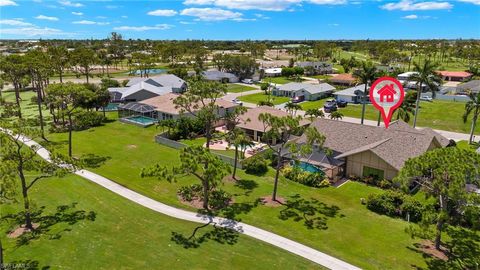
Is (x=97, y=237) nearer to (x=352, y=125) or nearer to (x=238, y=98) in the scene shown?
(x=352, y=125)

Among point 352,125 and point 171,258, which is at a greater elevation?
point 352,125

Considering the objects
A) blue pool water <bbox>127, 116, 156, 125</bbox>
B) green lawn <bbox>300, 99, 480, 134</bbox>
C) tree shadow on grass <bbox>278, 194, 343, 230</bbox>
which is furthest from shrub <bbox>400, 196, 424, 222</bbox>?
blue pool water <bbox>127, 116, 156, 125</bbox>

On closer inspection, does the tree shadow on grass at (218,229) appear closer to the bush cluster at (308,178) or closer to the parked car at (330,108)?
the bush cluster at (308,178)

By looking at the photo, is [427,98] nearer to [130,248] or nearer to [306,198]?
[306,198]

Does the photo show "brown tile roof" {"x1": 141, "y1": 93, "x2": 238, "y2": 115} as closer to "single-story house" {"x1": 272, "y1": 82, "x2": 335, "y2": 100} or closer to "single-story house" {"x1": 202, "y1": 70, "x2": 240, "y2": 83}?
"single-story house" {"x1": 272, "y1": 82, "x2": 335, "y2": 100}

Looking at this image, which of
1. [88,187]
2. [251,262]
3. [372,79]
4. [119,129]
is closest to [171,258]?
[251,262]
